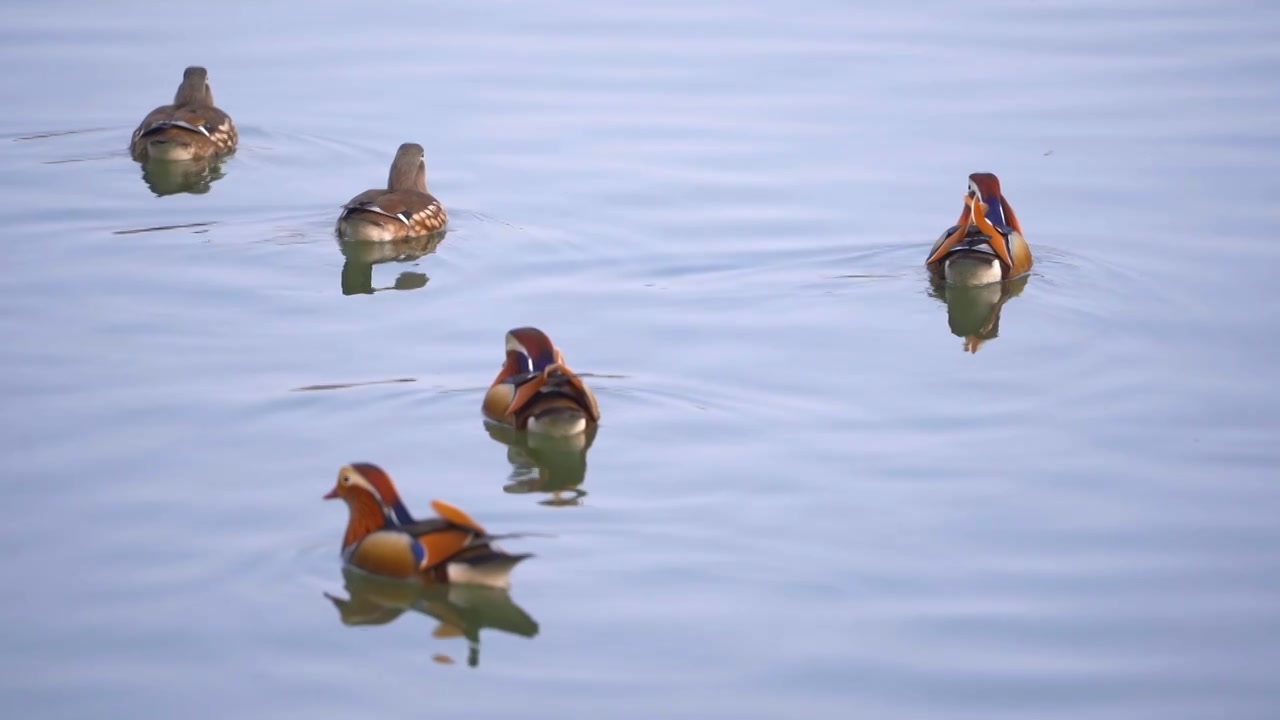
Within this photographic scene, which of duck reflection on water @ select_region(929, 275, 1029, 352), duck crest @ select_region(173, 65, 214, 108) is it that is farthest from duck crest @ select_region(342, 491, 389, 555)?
duck crest @ select_region(173, 65, 214, 108)

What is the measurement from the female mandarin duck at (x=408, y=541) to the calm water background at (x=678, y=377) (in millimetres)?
258

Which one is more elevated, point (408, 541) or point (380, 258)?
point (380, 258)

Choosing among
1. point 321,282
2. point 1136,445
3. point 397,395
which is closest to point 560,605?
point 397,395

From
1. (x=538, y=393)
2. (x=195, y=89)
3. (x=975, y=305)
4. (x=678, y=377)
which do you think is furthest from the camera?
(x=195, y=89)

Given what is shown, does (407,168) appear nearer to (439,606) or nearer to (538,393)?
(538,393)

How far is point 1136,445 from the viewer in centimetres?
1160

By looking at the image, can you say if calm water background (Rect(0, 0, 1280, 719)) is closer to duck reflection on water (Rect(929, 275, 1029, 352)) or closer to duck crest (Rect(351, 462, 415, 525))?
duck reflection on water (Rect(929, 275, 1029, 352))

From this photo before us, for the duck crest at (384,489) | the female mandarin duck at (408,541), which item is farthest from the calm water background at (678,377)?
the duck crest at (384,489)

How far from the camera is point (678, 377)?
1274cm

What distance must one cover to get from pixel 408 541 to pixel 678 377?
3744mm

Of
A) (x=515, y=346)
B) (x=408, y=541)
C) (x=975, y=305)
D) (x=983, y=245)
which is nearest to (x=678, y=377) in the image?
(x=515, y=346)

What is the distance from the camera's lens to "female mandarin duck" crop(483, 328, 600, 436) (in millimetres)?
11680

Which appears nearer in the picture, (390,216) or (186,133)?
(390,216)

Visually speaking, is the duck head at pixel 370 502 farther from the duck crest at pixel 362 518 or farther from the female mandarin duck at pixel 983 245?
the female mandarin duck at pixel 983 245
